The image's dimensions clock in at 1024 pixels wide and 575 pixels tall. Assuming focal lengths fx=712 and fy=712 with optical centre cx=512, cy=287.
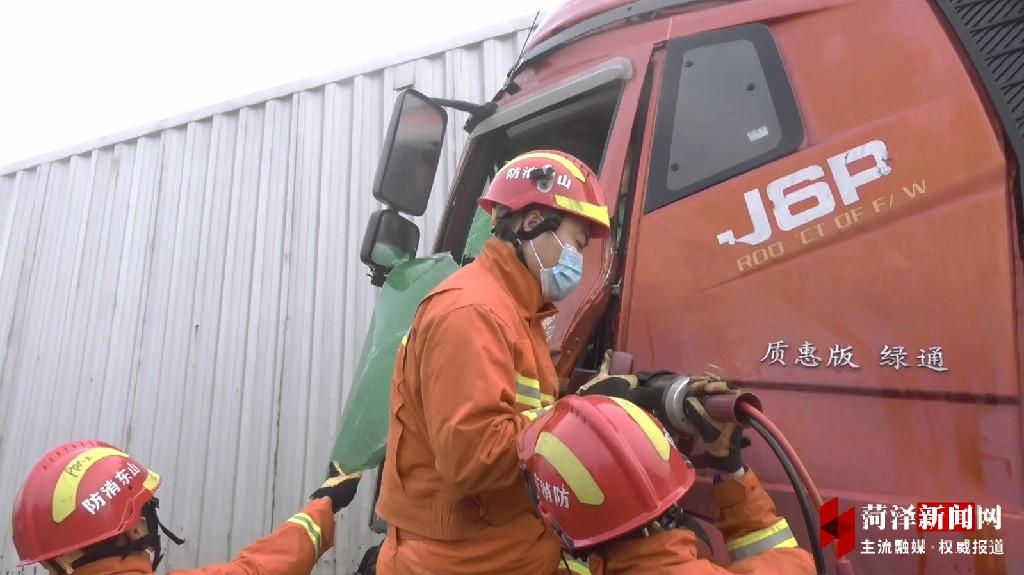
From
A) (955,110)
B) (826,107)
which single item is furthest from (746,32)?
(955,110)

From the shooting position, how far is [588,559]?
1.40 m

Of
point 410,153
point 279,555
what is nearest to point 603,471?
point 279,555

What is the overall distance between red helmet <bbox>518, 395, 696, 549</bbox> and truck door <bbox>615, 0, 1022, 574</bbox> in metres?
0.32

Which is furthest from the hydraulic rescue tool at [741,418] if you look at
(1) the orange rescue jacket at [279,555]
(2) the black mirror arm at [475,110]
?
(2) the black mirror arm at [475,110]

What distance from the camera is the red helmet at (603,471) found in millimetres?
1182

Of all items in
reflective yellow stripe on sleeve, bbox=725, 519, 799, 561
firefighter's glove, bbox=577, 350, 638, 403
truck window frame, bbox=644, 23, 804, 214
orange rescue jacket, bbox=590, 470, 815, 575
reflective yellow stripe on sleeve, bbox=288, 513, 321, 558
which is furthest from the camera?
reflective yellow stripe on sleeve, bbox=288, 513, 321, 558

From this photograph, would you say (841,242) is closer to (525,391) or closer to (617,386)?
(617,386)

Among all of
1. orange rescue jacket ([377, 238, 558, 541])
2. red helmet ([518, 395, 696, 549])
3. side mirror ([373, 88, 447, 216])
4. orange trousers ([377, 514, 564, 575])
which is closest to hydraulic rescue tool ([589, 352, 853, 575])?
red helmet ([518, 395, 696, 549])

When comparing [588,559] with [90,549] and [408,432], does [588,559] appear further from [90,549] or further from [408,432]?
[90,549]

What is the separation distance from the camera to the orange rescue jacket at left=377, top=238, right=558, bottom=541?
1.32m

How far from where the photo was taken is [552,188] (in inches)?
63.2

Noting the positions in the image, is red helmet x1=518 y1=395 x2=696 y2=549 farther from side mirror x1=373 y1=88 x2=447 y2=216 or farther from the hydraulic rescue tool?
side mirror x1=373 y1=88 x2=447 y2=216

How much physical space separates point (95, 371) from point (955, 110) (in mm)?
5097

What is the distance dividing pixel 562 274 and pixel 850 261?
584 millimetres
